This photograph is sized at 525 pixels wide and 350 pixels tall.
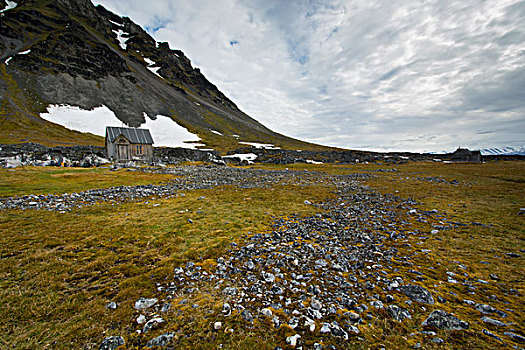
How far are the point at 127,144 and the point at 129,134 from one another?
3.67 metres

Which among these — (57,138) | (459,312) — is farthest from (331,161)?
(57,138)

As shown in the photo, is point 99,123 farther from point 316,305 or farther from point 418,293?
point 418,293

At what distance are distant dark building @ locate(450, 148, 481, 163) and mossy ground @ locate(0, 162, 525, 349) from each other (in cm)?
10941

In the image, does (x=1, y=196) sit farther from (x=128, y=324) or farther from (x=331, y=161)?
(x=331, y=161)

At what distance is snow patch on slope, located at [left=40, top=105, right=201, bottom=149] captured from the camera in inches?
3423

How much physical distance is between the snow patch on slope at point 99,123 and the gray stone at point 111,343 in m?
90.1

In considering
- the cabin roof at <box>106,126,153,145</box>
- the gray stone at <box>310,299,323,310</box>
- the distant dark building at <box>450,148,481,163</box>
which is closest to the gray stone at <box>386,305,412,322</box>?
the gray stone at <box>310,299,323,310</box>

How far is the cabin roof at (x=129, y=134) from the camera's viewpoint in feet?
189

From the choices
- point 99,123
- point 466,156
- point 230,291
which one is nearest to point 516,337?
point 230,291

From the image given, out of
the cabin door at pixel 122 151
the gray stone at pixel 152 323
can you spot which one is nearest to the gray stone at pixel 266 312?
the gray stone at pixel 152 323

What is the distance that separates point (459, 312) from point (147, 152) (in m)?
70.1

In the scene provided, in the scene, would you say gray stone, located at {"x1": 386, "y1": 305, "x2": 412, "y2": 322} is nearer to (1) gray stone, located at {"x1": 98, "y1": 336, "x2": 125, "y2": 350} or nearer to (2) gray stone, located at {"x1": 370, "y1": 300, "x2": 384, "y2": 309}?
(2) gray stone, located at {"x1": 370, "y1": 300, "x2": 384, "y2": 309}

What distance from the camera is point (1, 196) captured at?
15.1 m

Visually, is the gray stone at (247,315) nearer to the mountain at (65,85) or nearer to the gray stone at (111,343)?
the gray stone at (111,343)
